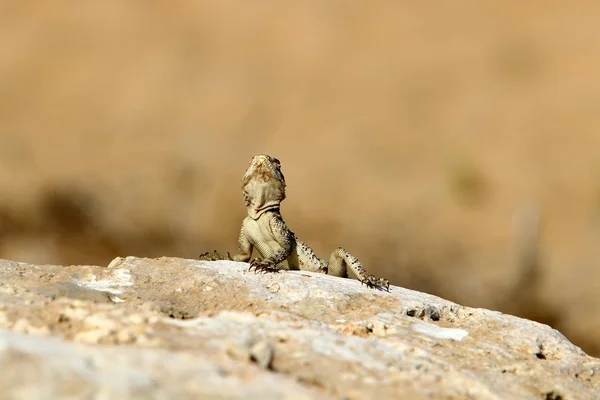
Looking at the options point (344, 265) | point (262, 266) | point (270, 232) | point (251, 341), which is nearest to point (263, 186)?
point (270, 232)

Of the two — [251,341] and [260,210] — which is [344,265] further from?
[251,341]

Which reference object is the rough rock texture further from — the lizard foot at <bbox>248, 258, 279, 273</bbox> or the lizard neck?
the lizard neck

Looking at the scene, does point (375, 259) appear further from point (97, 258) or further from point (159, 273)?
point (159, 273)

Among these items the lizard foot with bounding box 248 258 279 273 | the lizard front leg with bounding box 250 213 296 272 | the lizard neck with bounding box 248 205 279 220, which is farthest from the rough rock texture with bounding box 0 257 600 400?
the lizard neck with bounding box 248 205 279 220

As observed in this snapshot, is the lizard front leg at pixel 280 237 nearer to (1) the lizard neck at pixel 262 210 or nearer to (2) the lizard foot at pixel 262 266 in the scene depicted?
(1) the lizard neck at pixel 262 210

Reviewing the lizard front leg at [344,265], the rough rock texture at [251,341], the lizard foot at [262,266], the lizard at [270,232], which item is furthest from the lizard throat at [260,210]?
the rough rock texture at [251,341]

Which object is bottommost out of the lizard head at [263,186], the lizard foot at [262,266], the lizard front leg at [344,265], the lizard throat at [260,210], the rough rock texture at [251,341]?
the rough rock texture at [251,341]

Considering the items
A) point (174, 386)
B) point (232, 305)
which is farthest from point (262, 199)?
point (174, 386)
